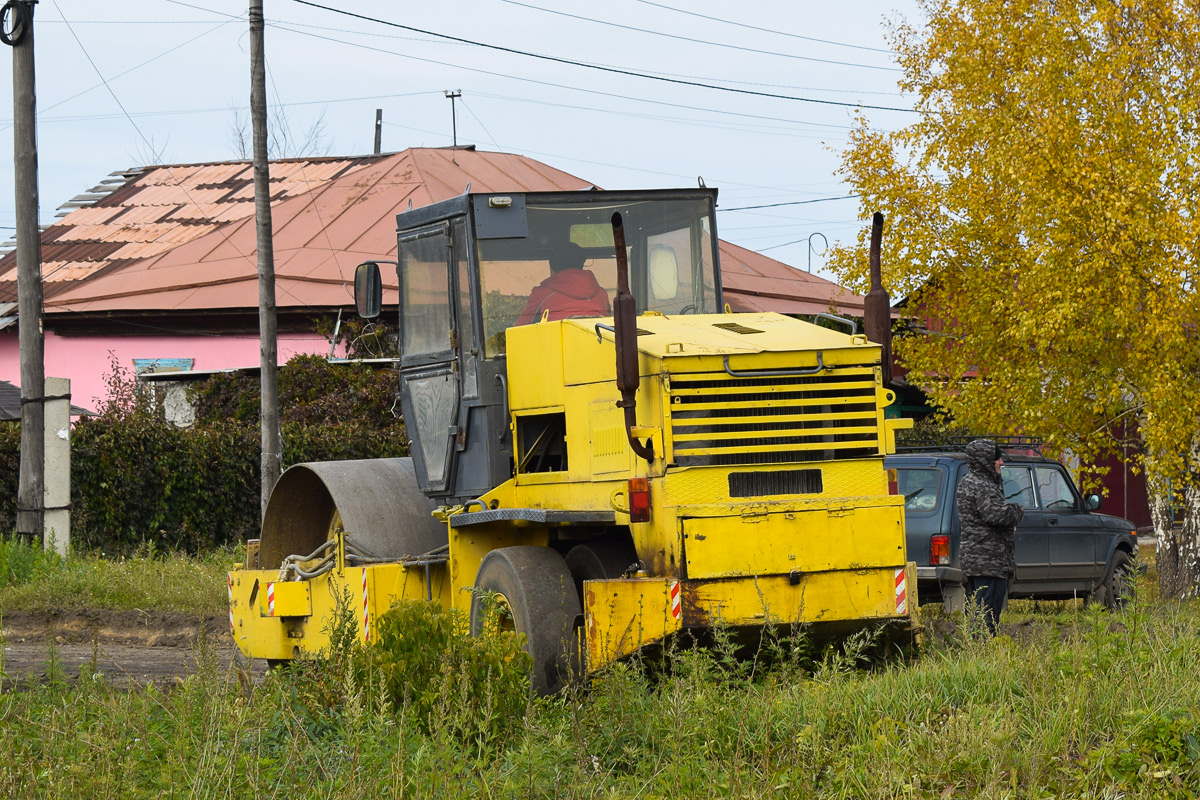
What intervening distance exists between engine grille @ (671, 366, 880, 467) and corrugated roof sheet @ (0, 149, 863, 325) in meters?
19.9

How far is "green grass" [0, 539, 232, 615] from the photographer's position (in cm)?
1502

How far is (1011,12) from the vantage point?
53.3 ft

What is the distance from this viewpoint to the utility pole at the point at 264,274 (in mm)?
17969

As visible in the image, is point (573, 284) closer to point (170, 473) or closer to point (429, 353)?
point (429, 353)

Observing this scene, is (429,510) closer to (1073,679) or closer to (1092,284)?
(1073,679)

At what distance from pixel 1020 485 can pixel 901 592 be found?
784 centimetres

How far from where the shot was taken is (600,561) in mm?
7918

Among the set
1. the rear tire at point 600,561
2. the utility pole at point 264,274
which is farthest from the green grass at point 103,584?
the rear tire at point 600,561

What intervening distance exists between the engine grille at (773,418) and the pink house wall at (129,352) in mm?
23109

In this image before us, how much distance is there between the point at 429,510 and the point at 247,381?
51.7 feet

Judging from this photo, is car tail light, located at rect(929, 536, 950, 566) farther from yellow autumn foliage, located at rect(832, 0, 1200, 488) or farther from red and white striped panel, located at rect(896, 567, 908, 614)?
red and white striped panel, located at rect(896, 567, 908, 614)

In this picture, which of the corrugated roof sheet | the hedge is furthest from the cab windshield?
the corrugated roof sheet

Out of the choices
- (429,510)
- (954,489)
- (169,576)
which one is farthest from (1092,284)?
(169,576)

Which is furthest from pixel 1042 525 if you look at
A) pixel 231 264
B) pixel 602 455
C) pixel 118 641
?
pixel 231 264
